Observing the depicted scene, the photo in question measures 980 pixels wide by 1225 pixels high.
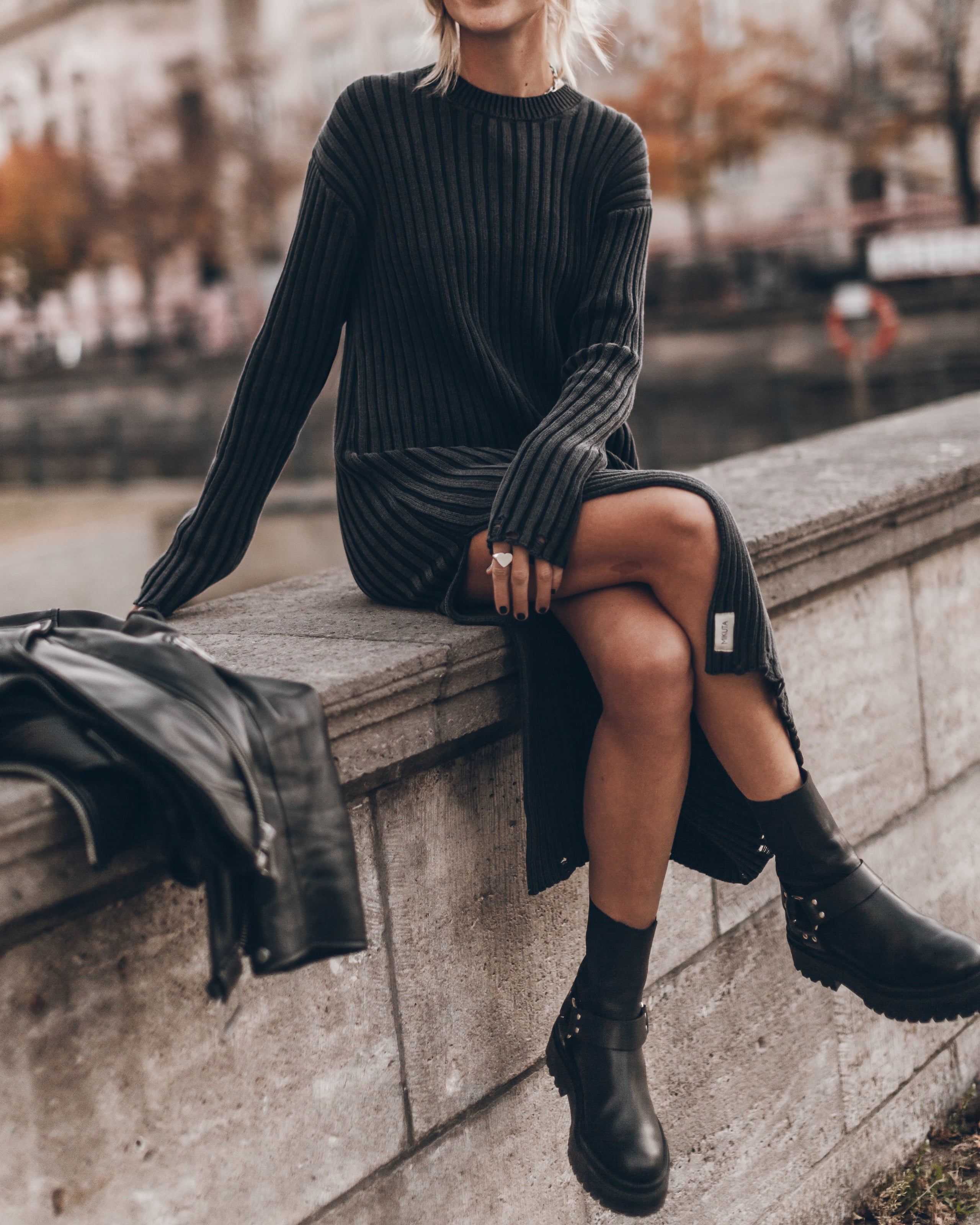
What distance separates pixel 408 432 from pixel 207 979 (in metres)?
1.07

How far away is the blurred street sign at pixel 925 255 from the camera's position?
83.7ft

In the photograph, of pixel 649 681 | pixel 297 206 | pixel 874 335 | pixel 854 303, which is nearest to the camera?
pixel 649 681

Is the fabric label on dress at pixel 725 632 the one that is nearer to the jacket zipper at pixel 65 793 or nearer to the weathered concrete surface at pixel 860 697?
the weathered concrete surface at pixel 860 697

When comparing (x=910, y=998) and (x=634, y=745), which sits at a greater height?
(x=634, y=745)

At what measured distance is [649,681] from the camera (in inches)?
79.5

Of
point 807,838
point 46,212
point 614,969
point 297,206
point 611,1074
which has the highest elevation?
point 46,212

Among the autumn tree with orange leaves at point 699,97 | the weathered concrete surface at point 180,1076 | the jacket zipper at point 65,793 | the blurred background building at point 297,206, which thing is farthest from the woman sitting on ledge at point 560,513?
the autumn tree with orange leaves at point 699,97

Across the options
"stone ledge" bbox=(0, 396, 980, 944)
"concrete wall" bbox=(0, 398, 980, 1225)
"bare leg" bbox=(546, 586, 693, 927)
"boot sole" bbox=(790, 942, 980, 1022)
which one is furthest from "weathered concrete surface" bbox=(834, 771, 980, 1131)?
"bare leg" bbox=(546, 586, 693, 927)

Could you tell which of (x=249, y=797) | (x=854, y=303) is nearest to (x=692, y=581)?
(x=249, y=797)

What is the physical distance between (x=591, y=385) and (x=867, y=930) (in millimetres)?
1003

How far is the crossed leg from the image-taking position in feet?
6.70

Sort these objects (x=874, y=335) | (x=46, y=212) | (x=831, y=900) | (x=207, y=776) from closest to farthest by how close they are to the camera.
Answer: (x=207, y=776)
(x=831, y=900)
(x=874, y=335)
(x=46, y=212)

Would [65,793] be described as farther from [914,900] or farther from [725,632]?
[914,900]

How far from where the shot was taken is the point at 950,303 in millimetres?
23562
